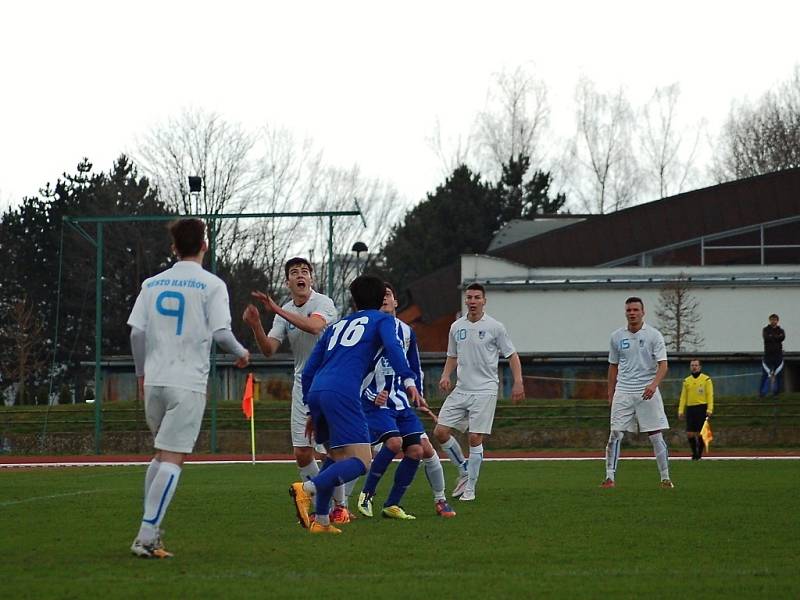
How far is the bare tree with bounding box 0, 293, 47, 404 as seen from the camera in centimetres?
5362

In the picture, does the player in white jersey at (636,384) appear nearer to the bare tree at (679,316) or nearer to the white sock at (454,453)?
the white sock at (454,453)

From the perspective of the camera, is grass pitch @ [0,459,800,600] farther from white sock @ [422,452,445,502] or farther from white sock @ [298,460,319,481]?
white sock @ [298,460,319,481]

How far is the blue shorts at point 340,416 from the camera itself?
988cm

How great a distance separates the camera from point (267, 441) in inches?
1337

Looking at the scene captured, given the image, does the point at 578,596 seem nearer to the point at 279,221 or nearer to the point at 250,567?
the point at 250,567

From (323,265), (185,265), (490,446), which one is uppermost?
(323,265)

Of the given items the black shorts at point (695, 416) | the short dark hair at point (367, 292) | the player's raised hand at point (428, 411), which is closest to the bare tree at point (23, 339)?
the black shorts at point (695, 416)

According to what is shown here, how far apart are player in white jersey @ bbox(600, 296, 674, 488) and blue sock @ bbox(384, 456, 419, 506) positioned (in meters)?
5.19

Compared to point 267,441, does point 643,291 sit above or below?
above

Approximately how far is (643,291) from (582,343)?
2.77m

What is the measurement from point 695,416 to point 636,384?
34.5ft

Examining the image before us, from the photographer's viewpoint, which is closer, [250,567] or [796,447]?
[250,567]

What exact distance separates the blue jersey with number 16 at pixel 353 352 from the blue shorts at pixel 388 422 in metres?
1.40

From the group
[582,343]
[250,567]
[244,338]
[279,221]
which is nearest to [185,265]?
[250,567]
